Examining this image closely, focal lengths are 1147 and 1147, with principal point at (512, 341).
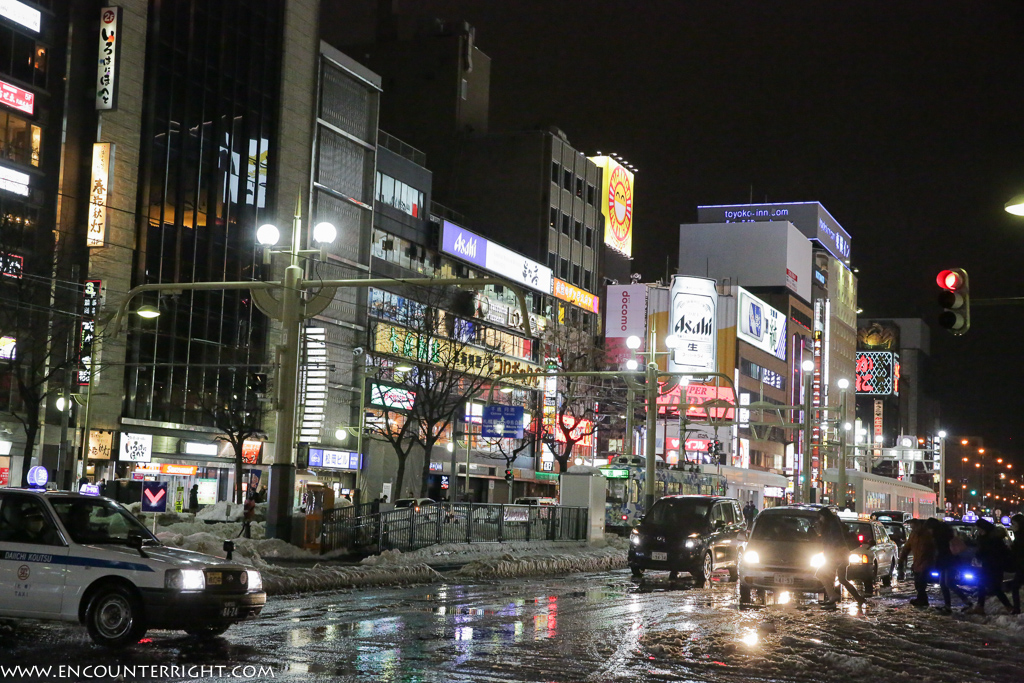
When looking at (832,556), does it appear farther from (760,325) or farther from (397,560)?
(760,325)

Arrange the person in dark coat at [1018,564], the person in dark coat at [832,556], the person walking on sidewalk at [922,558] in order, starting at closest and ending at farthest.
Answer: the person in dark coat at [1018,564] < the person in dark coat at [832,556] < the person walking on sidewalk at [922,558]

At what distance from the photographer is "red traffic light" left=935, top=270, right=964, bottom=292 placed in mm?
15945

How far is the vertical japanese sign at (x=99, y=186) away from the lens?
49.8 meters


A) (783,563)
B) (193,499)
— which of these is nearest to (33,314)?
(193,499)

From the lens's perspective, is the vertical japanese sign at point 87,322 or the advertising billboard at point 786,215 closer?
the vertical japanese sign at point 87,322

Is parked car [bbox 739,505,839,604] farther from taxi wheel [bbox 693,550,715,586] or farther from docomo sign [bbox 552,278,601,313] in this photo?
docomo sign [bbox 552,278,601,313]

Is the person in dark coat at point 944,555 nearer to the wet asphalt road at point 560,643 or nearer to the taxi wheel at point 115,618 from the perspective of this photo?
the wet asphalt road at point 560,643

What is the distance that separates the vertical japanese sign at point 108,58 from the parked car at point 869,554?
124ft

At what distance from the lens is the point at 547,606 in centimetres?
1938

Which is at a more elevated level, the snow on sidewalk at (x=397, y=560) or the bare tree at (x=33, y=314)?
the bare tree at (x=33, y=314)

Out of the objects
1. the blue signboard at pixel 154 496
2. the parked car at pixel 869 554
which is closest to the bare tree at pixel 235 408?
the blue signboard at pixel 154 496

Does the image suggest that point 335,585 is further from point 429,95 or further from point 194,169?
point 429,95

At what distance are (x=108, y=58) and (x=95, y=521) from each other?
4396 cm

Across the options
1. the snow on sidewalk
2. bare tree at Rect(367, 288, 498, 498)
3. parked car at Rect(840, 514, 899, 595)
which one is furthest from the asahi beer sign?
parked car at Rect(840, 514, 899, 595)
